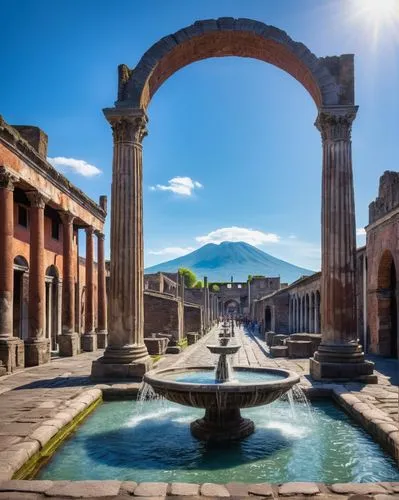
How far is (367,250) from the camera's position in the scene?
1909 centimetres

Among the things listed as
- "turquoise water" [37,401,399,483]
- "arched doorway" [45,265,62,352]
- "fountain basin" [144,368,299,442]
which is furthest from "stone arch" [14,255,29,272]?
"fountain basin" [144,368,299,442]

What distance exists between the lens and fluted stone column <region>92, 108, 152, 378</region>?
10.6 metres

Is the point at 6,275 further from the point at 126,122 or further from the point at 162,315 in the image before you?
the point at 162,315

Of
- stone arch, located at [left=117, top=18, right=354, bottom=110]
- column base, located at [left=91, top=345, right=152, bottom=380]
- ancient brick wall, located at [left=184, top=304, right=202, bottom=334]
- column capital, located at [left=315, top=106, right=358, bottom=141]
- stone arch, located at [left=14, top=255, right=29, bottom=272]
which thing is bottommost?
ancient brick wall, located at [left=184, top=304, right=202, bottom=334]

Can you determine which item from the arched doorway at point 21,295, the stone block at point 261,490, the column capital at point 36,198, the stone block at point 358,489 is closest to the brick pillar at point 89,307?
the arched doorway at point 21,295

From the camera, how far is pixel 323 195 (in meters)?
11.4

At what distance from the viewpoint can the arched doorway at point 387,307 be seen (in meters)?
17.1

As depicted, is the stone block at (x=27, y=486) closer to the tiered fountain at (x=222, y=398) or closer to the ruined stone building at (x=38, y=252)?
the tiered fountain at (x=222, y=398)

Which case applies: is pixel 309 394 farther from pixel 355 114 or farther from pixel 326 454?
pixel 355 114

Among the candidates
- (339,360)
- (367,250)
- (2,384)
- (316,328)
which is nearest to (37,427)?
(2,384)

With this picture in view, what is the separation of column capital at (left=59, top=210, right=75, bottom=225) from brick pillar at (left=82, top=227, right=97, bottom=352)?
2.91 meters

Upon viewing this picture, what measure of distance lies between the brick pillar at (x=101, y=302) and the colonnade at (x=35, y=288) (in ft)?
0.51

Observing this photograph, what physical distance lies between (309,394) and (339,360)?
179cm

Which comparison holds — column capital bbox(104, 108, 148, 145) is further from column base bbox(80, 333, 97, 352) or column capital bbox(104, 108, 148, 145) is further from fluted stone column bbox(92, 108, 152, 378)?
column base bbox(80, 333, 97, 352)
